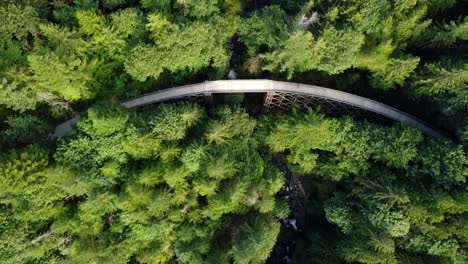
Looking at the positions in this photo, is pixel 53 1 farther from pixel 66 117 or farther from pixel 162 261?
pixel 162 261

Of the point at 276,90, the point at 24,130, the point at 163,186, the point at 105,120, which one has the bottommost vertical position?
the point at 163,186

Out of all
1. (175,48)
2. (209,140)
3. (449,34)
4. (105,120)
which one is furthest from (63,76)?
(449,34)

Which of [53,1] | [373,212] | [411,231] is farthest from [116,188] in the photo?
[411,231]

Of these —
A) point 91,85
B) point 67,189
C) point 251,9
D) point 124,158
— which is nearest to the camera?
point 67,189

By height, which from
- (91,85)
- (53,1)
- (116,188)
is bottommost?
(116,188)

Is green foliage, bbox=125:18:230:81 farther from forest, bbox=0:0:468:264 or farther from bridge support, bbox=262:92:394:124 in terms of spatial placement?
bridge support, bbox=262:92:394:124

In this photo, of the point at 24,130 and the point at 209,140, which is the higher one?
the point at 209,140

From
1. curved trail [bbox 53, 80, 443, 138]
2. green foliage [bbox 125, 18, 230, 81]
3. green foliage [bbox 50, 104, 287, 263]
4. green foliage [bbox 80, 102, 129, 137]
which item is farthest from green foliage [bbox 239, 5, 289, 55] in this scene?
green foliage [bbox 80, 102, 129, 137]

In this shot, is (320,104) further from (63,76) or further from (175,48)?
(63,76)
